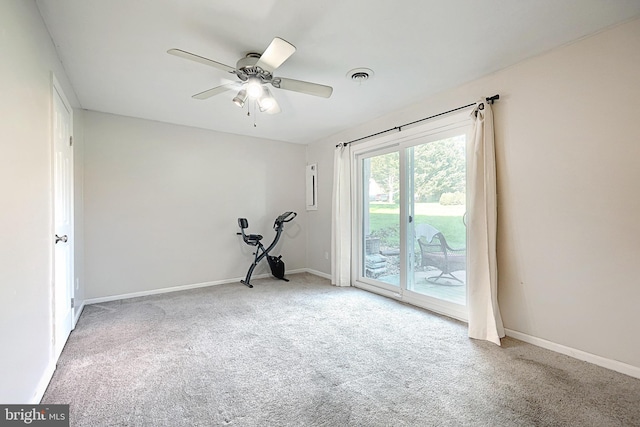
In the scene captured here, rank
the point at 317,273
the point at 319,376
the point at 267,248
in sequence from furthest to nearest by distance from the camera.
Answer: the point at 317,273
the point at 267,248
the point at 319,376

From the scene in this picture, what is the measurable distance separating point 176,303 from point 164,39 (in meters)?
2.89

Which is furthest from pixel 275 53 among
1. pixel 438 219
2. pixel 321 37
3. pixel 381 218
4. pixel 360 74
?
pixel 381 218

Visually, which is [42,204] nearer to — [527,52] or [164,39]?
→ [164,39]

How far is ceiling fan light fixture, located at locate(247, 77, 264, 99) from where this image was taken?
93.5 inches

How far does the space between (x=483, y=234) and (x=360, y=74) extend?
1849mm

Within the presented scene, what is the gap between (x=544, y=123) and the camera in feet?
7.79

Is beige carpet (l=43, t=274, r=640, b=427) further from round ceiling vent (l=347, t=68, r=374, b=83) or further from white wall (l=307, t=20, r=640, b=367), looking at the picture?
round ceiling vent (l=347, t=68, r=374, b=83)

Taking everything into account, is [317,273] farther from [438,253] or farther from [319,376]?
[319,376]

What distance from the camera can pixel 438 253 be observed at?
10.8 feet

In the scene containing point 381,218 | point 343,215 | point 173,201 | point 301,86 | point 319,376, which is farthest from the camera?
point 343,215

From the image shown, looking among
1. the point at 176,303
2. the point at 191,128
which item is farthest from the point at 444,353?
the point at 191,128

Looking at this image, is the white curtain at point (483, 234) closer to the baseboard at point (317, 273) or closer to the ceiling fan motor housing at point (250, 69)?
the ceiling fan motor housing at point (250, 69)

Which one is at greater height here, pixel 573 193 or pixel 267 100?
pixel 267 100

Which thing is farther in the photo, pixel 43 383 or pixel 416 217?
pixel 416 217
